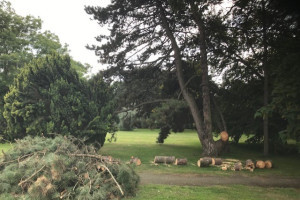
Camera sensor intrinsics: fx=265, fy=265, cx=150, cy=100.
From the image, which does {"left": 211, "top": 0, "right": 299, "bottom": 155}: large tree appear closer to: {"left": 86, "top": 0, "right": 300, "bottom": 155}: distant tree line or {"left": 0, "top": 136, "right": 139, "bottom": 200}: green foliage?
{"left": 86, "top": 0, "right": 300, "bottom": 155}: distant tree line

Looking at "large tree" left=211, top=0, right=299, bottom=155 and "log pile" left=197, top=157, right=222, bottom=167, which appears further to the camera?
"large tree" left=211, top=0, right=299, bottom=155

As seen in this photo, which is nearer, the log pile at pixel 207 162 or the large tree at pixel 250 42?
the log pile at pixel 207 162

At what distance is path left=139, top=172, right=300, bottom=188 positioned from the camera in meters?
8.35

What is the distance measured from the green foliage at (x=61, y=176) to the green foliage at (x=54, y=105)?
4.92 metres

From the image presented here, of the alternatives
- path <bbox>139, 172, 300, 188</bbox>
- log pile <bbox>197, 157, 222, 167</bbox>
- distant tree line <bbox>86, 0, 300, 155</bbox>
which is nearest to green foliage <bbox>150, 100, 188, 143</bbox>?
distant tree line <bbox>86, 0, 300, 155</bbox>

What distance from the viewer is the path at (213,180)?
8.35 metres

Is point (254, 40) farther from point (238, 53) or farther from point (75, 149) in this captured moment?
point (75, 149)

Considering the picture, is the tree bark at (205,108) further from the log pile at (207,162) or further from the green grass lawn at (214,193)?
the green grass lawn at (214,193)

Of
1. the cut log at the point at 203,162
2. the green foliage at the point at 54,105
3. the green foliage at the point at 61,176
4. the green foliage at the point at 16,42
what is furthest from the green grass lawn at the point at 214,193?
the green foliage at the point at 16,42

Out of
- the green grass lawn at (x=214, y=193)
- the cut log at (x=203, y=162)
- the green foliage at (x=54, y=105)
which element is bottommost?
the green grass lawn at (x=214, y=193)

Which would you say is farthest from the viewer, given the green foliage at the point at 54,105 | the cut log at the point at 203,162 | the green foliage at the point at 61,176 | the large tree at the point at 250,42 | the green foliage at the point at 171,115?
the green foliage at the point at 171,115

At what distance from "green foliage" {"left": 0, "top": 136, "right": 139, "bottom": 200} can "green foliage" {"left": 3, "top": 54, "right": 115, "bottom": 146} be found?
4.92 m

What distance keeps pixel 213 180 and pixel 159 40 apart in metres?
9.76

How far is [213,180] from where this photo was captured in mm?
8797
